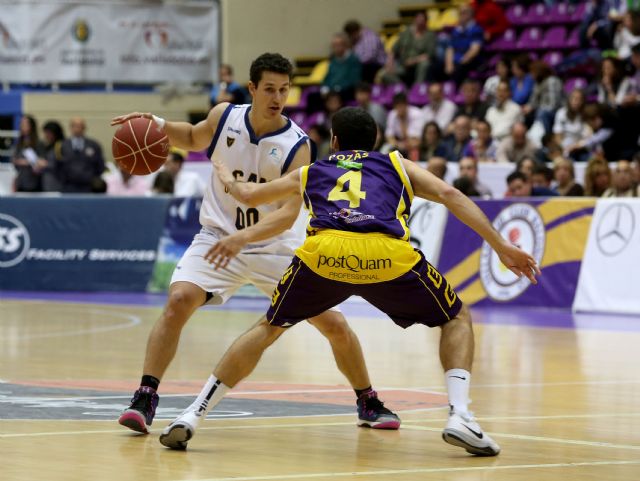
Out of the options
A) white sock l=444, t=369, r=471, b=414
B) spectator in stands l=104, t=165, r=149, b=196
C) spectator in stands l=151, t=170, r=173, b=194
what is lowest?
spectator in stands l=104, t=165, r=149, b=196

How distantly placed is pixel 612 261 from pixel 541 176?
225 centimetres

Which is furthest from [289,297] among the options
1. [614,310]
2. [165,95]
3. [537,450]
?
[165,95]

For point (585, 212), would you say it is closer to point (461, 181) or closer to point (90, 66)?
point (461, 181)

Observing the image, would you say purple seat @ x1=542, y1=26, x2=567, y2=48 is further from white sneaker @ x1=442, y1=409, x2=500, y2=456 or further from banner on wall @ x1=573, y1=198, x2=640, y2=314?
white sneaker @ x1=442, y1=409, x2=500, y2=456

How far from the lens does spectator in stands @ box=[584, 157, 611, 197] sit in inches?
668

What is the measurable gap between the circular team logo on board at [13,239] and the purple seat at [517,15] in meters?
9.74

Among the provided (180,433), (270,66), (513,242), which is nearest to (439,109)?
(513,242)

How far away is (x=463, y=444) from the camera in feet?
21.8

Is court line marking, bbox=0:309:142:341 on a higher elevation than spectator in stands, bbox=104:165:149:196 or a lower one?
lower

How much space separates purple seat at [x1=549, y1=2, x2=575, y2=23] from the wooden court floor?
10.1m

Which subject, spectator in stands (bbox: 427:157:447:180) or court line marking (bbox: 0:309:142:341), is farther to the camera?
spectator in stands (bbox: 427:157:447:180)

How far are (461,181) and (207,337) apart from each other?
505cm

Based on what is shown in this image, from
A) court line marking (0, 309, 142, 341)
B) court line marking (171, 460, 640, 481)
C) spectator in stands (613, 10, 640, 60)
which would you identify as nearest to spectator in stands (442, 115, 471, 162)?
spectator in stands (613, 10, 640, 60)

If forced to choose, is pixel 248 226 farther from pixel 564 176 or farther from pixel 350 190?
pixel 564 176
